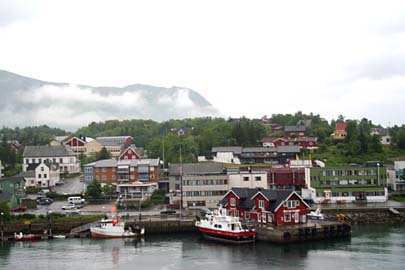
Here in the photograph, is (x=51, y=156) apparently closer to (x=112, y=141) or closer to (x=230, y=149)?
(x=230, y=149)

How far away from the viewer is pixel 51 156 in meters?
58.8

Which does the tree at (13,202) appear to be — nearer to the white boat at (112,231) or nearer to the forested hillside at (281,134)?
the white boat at (112,231)

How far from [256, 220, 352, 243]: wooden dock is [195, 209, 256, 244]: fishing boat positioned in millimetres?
803

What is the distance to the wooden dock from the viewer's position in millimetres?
30750

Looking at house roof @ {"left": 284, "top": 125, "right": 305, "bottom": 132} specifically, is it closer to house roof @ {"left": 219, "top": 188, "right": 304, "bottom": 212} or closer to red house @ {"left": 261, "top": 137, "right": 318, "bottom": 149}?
red house @ {"left": 261, "top": 137, "right": 318, "bottom": 149}

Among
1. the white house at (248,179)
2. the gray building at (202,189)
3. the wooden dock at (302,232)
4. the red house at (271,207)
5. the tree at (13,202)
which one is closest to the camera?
the wooden dock at (302,232)

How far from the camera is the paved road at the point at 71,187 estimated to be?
48.1 metres

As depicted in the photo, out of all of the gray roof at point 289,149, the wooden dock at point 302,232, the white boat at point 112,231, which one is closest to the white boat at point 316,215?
the wooden dock at point 302,232

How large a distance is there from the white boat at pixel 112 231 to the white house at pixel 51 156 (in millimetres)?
25684

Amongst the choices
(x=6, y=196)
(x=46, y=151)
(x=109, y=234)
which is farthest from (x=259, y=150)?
(x=109, y=234)

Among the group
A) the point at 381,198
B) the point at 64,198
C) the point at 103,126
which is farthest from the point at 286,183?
the point at 103,126

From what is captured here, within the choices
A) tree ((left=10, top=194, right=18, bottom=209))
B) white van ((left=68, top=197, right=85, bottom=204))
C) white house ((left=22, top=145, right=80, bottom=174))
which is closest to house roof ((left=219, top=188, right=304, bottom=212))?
white van ((left=68, top=197, right=85, bottom=204))

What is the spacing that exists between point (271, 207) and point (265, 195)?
1.01 metres

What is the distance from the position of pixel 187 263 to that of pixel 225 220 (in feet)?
19.4
